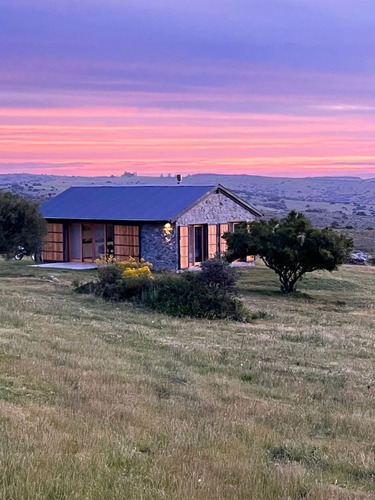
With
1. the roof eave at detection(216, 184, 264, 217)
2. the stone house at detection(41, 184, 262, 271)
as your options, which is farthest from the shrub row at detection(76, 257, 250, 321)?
the roof eave at detection(216, 184, 264, 217)

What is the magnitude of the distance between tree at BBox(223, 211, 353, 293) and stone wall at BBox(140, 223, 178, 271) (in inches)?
201

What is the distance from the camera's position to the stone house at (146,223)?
1362 inches

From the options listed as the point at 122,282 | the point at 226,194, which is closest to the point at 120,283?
the point at 122,282

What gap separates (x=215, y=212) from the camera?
1460 inches

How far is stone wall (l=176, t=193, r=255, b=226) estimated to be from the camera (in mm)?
35438

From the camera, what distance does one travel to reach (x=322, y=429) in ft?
27.9

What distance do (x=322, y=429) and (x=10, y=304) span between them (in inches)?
513

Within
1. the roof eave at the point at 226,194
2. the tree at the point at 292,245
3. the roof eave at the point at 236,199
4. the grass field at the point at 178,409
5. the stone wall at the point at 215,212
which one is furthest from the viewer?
the roof eave at the point at 236,199

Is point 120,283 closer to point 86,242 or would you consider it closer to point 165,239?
point 165,239

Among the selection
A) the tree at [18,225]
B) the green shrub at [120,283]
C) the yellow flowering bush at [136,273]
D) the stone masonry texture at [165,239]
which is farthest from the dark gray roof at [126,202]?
the green shrub at [120,283]

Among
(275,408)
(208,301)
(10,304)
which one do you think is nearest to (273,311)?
(208,301)

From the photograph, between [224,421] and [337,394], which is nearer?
[224,421]

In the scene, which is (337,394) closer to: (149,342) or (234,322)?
(149,342)

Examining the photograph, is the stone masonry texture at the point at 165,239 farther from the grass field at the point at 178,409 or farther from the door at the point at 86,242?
the grass field at the point at 178,409
